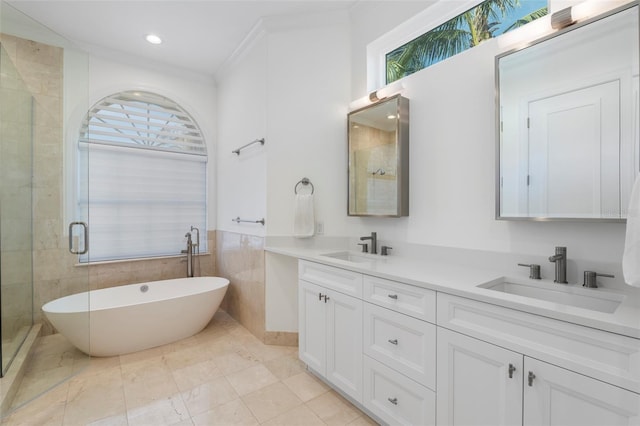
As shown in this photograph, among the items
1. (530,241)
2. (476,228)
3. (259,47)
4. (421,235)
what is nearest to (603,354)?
(530,241)

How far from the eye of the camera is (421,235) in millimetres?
2043

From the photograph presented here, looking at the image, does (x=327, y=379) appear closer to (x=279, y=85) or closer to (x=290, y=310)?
(x=290, y=310)

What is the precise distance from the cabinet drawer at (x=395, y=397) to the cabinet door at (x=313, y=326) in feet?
1.30

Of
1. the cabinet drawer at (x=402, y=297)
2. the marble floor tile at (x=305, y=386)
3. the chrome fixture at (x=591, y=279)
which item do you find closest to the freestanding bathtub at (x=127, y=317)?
the marble floor tile at (x=305, y=386)

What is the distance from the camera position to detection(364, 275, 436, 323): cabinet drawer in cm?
136

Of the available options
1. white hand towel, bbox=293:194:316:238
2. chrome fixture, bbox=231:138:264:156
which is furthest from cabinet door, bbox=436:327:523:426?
chrome fixture, bbox=231:138:264:156

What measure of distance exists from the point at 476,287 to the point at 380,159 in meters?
1.25

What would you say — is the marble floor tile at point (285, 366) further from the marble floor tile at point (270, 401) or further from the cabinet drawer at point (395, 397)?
the cabinet drawer at point (395, 397)

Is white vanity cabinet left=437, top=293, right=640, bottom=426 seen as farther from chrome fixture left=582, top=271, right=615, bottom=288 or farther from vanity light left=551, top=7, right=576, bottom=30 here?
vanity light left=551, top=7, right=576, bottom=30

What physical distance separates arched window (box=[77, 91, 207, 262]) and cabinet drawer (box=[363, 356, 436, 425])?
2707 mm

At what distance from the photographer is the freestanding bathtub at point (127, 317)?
2.24 metres

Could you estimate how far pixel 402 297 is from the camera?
4.87 ft

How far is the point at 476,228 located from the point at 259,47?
245 centimetres

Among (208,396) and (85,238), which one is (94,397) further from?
(85,238)
